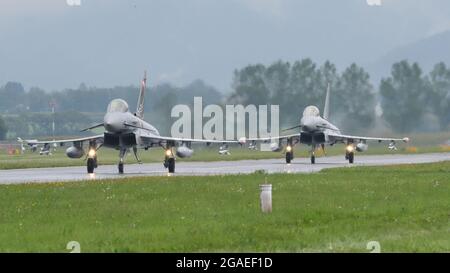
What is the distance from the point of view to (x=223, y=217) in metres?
20.8

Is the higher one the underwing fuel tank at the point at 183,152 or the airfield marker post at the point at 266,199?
the underwing fuel tank at the point at 183,152

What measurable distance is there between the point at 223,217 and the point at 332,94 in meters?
75.9

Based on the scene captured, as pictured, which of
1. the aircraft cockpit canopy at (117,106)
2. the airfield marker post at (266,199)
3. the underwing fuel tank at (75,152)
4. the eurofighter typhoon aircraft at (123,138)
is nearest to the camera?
the airfield marker post at (266,199)

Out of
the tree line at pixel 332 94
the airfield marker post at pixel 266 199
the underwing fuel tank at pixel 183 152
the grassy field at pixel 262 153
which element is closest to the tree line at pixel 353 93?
the tree line at pixel 332 94

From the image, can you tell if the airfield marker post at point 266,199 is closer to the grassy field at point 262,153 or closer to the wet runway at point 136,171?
the wet runway at point 136,171

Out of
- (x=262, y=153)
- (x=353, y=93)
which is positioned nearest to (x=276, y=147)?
(x=262, y=153)

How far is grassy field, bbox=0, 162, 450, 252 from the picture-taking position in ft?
54.4

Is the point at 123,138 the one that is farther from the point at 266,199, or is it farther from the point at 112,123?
the point at 266,199

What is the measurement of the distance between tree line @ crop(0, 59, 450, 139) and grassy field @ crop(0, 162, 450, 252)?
152ft

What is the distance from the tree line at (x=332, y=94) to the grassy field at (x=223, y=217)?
46340mm

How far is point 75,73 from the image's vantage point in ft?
467

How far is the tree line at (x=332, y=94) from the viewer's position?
85250 millimetres
